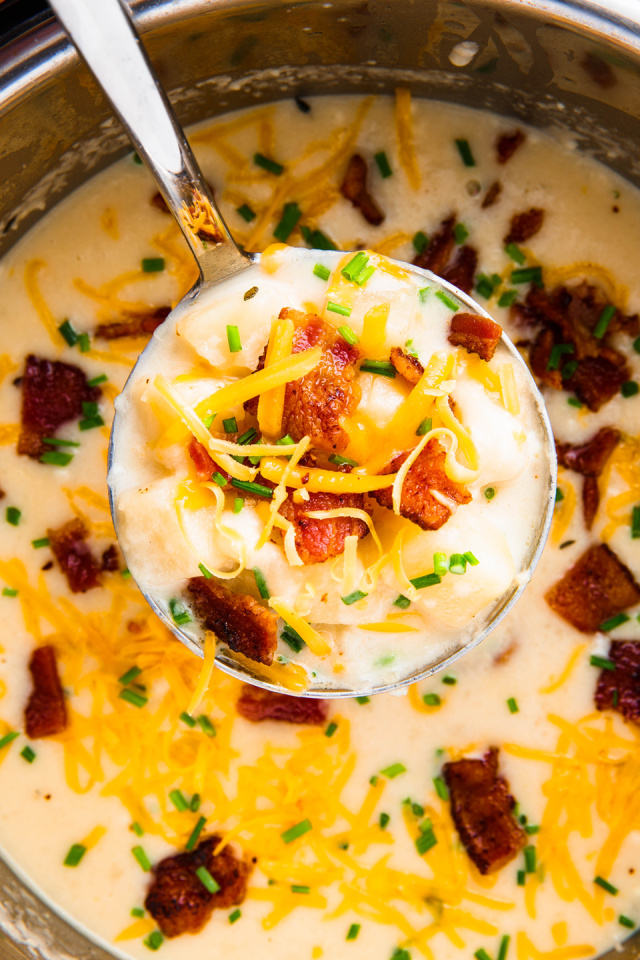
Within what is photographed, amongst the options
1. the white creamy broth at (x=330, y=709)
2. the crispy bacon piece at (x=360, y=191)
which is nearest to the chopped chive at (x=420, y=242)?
the white creamy broth at (x=330, y=709)

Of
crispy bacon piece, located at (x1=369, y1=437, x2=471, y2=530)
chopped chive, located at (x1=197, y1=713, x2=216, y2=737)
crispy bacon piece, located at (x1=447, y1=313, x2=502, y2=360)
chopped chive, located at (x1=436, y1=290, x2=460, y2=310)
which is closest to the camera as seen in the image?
crispy bacon piece, located at (x1=369, y1=437, x2=471, y2=530)

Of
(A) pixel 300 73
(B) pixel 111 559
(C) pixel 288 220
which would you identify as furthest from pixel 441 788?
(A) pixel 300 73

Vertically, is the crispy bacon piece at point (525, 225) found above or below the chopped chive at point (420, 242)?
below

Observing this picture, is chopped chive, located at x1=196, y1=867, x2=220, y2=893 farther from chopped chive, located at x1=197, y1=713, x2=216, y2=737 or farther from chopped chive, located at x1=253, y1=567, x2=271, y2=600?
chopped chive, located at x1=253, y1=567, x2=271, y2=600

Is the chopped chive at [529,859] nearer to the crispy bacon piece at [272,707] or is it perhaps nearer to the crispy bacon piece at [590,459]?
the crispy bacon piece at [272,707]

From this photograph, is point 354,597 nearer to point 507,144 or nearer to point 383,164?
point 383,164

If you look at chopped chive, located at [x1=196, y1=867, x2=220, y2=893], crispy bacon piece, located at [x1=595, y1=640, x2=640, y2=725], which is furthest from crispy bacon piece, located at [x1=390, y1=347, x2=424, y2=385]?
chopped chive, located at [x1=196, y1=867, x2=220, y2=893]
